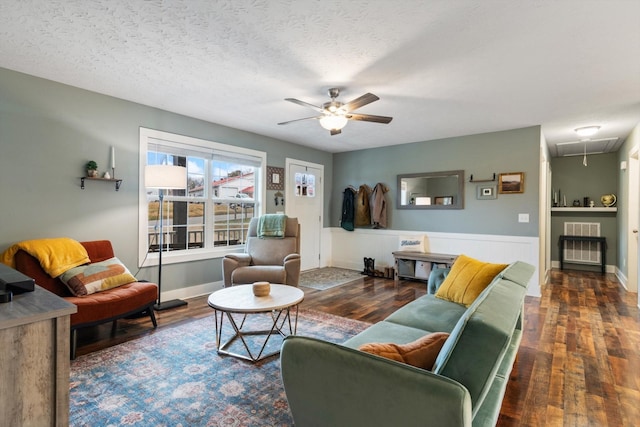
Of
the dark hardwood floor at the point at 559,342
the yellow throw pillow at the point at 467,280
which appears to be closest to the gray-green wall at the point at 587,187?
the dark hardwood floor at the point at 559,342

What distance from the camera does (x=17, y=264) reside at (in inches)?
108

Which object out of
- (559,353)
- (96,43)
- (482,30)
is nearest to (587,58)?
(482,30)

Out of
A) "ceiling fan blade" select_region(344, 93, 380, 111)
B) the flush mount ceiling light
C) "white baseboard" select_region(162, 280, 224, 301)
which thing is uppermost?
the flush mount ceiling light

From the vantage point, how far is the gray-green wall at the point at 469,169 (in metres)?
4.71

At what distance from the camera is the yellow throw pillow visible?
245 cm

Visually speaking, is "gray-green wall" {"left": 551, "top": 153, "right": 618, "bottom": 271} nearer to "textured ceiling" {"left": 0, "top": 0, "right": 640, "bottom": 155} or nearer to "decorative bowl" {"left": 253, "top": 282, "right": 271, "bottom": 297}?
Result: "textured ceiling" {"left": 0, "top": 0, "right": 640, "bottom": 155}

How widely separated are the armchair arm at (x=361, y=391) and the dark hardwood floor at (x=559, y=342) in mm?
1257

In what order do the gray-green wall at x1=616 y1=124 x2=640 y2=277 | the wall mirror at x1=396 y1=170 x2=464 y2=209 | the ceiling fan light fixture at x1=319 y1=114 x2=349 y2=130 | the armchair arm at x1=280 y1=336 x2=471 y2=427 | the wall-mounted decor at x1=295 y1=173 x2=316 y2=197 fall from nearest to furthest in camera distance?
the armchair arm at x1=280 y1=336 x2=471 y2=427 < the ceiling fan light fixture at x1=319 y1=114 x2=349 y2=130 < the gray-green wall at x1=616 y1=124 x2=640 y2=277 < the wall mirror at x1=396 y1=170 x2=464 y2=209 < the wall-mounted decor at x1=295 y1=173 x2=316 y2=197

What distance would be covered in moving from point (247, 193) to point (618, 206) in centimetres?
663

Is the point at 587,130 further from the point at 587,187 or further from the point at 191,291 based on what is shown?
the point at 191,291

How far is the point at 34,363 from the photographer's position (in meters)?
1.04

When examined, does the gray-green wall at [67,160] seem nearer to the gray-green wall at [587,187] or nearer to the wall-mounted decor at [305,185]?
the wall-mounted decor at [305,185]

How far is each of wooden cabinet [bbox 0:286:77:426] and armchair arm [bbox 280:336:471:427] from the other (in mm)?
734

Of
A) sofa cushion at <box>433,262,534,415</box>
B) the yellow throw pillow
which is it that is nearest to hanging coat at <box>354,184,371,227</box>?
the yellow throw pillow
